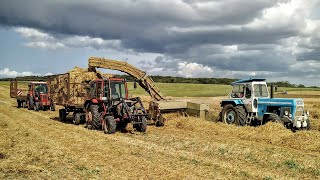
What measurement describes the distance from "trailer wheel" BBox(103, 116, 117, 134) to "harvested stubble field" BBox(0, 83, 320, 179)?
1.62ft

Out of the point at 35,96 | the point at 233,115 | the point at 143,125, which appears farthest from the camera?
the point at 35,96

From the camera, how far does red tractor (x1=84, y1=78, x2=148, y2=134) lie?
14555mm

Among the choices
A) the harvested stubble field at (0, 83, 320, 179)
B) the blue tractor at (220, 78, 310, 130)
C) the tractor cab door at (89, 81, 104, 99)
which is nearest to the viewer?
the harvested stubble field at (0, 83, 320, 179)

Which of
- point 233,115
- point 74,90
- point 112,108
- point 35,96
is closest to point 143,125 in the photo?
point 112,108

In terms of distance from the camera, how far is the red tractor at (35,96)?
85.5 feet

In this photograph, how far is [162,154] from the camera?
34.3 feet

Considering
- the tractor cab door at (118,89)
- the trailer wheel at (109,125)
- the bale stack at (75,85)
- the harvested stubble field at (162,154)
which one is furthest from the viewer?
the bale stack at (75,85)

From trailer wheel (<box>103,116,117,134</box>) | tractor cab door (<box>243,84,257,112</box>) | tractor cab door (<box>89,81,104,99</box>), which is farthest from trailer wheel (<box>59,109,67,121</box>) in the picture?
tractor cab door (<box>243,84,257,112</box>)

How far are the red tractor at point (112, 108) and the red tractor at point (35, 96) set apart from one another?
10425 millimetres

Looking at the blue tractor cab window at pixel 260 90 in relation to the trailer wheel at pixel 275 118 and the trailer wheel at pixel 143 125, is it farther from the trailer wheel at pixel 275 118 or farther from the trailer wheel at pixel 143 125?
the trailer wheel at pixel 143 125

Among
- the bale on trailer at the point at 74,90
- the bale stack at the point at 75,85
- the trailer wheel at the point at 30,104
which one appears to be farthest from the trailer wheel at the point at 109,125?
the trailer wheel at the point at 30,104

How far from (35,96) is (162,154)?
→ 18.6 metres

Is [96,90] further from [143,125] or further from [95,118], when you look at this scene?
[143,125]

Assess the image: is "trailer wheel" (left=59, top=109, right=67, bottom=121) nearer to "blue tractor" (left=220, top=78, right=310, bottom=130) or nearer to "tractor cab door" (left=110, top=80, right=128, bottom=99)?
"tractor cab door" (left=110, top=80, right=128, bottom=99)
